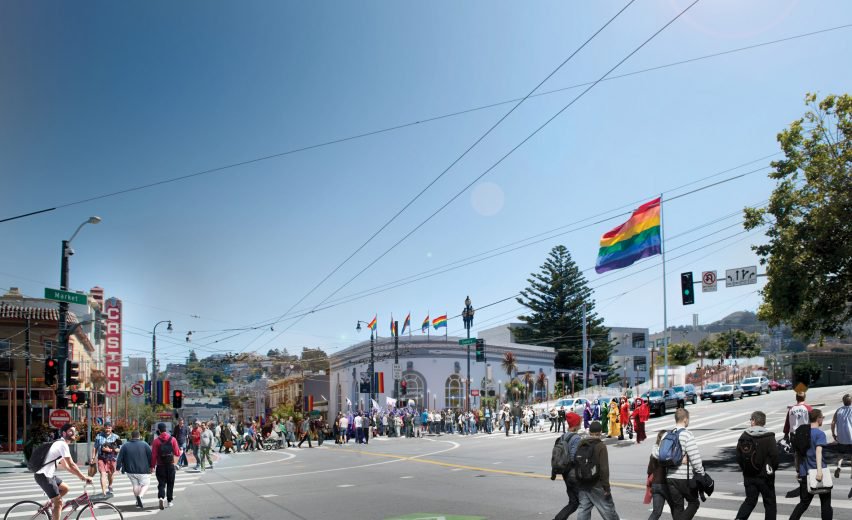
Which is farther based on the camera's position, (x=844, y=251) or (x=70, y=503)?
(x=844, y=251)

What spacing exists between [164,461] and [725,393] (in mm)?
45395

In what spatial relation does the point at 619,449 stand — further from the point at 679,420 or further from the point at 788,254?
the point at 679,420

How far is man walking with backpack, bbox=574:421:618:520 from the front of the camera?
345 inches

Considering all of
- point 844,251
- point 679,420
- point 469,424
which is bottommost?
point 469,424

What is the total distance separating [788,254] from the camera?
18984 mm

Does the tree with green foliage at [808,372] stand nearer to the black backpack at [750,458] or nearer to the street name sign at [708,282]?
the street name sign at [708,282]

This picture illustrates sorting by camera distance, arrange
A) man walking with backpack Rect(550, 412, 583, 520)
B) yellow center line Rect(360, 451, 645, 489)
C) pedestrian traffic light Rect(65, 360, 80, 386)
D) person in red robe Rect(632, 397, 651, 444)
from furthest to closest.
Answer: person in red robe Rect(632, 397, 651, 444) → pedestrian traffic light Rect(65, 360, 80, 386) → yellow center line Rect(360, 451, 645, 489) → man walking with backpack Rect(550, 412, 583, 520)

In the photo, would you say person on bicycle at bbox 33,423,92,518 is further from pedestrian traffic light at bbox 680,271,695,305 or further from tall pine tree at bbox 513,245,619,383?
tall pine tree at bbox 513,245,619,383

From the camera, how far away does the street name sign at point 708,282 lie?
2589 cm

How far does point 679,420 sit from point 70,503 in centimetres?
934

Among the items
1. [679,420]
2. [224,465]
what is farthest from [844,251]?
[224,465]

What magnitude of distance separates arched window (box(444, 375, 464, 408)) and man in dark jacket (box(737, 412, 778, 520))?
56016 mm

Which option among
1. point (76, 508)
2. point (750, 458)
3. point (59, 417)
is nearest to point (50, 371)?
point (59, 417)

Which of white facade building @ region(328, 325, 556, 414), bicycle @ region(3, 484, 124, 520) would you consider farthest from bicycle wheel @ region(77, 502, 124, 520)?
white facade building @ region(328, 325, 556, 414)
